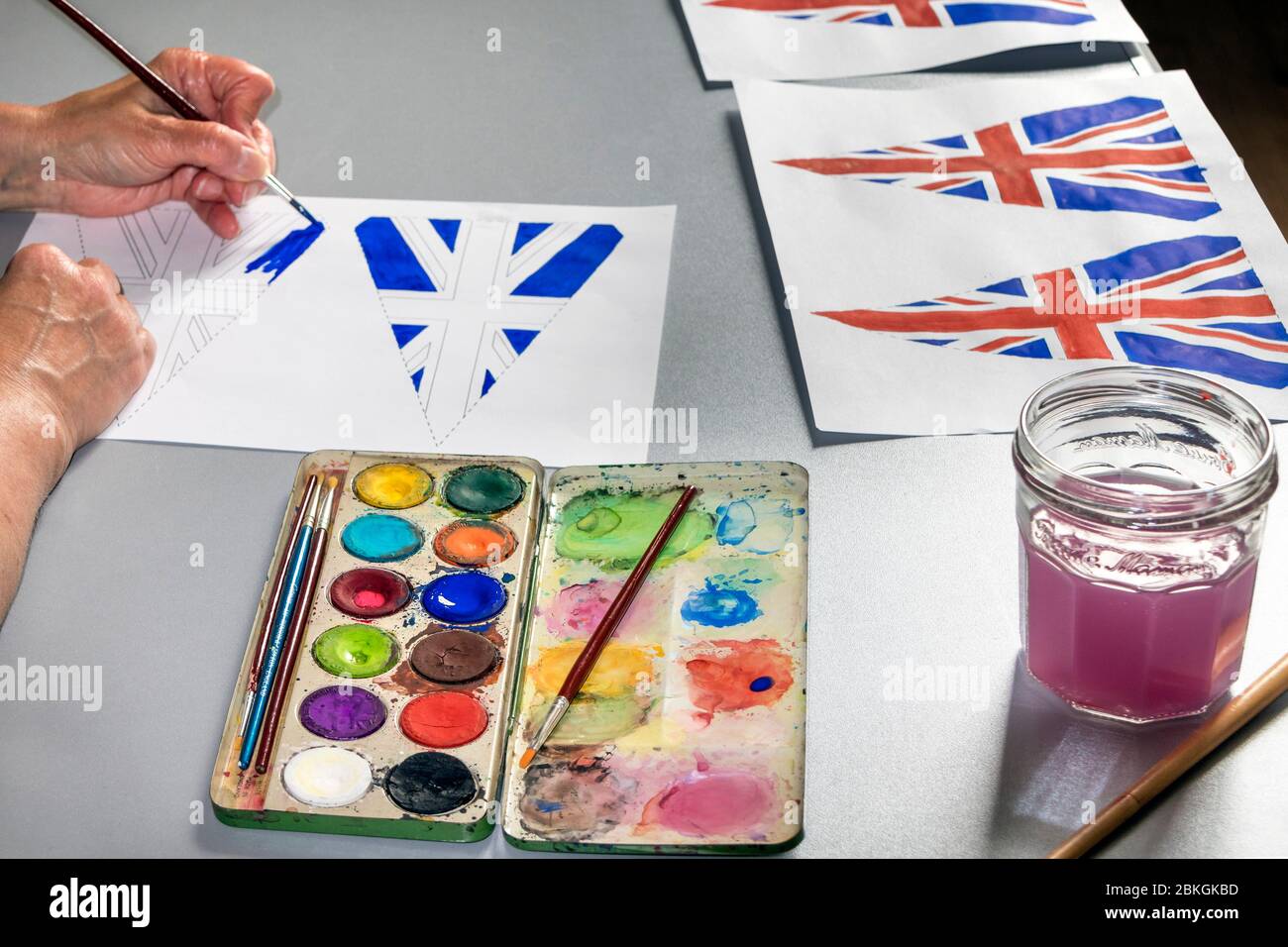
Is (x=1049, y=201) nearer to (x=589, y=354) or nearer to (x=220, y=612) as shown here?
(x=589, y=354)

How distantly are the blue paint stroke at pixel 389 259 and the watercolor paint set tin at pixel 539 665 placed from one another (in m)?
0.25

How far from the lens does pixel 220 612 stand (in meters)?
0.85

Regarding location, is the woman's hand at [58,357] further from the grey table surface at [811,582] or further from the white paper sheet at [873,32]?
the white paper sheet at [873,32]

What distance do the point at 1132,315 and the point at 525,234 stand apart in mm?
498

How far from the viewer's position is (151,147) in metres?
1.17

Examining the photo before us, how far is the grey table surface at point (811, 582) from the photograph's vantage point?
724mm

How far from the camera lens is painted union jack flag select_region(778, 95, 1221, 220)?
1.16m

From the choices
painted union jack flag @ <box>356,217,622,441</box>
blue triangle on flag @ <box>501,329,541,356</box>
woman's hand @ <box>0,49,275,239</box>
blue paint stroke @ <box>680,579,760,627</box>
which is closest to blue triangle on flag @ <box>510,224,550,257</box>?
painted union jack flag @ <box>356,217,622,441</box>

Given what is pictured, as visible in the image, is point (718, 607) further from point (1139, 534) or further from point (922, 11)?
point (922, 11)

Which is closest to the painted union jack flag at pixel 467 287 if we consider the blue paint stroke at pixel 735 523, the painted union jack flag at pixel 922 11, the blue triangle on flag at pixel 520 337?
the blue triangle on flag at pixel 520 337

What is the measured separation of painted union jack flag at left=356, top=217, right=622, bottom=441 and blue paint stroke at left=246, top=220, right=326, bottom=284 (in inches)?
1.7

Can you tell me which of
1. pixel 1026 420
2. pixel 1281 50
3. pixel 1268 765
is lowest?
pixel 1281 50
